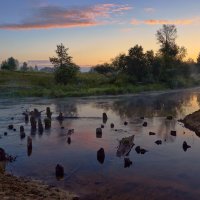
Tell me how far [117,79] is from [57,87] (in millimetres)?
23846

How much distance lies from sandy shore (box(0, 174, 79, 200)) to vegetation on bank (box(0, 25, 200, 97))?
Result: 77.3 m

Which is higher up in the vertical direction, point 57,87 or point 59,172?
point 57,87

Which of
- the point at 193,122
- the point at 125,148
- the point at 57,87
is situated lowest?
the point at 125,148

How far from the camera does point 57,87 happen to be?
112m

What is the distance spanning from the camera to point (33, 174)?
89.6 feet

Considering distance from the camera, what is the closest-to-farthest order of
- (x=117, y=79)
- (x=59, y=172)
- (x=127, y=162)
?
(x=59, y=172), (x=127, y=162), (x=117, y=79)

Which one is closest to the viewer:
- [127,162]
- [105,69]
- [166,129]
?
[127,162]

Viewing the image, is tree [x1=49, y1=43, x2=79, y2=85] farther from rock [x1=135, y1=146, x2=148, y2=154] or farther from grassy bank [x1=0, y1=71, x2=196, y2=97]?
rock [x1=135, y1=146, x2=148, y2=154]

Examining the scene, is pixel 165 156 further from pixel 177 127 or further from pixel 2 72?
pixel 2 72

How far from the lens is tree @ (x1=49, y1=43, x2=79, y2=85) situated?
378ft

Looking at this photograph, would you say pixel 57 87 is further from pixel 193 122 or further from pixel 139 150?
pixel 139 150

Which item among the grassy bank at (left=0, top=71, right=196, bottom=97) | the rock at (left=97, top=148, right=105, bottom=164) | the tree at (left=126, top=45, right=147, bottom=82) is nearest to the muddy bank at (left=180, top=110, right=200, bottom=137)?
the rock at (left=97, top=148, right=105, bottom=164)

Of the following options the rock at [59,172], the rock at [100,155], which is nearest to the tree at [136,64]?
the rock at [100,155]

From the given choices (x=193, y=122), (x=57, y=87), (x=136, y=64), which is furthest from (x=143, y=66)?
(x=193, y=122)
